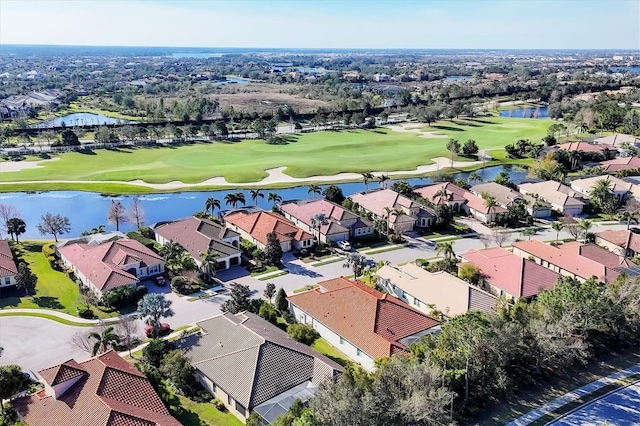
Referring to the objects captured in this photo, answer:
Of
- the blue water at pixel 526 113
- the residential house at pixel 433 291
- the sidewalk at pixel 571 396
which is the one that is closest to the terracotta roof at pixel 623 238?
the residential house at pixel 433 291

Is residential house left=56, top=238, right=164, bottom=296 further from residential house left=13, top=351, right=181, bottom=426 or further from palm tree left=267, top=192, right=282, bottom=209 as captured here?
palm tree left=267, top=192, right=282, bottom=209

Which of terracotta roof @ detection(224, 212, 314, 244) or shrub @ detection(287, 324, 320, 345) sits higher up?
terracotta roof @ detection(224, 212, 314, 244)

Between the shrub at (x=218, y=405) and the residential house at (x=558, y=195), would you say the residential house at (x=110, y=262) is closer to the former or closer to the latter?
the shrub at (x=218, y=405)

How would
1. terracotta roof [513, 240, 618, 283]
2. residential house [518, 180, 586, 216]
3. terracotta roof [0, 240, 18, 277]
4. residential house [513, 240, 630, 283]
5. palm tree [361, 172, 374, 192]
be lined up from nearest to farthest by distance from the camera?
terracotta roof [0, 240, 18, 277], terracotta roof [513, 240, 618, 283], residential house [513, 240, 630, 283], residential house [518, 180, 586, 216], palm tree [361, 172, 374, 192]

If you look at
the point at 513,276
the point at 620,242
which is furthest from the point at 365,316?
the point at 620,242

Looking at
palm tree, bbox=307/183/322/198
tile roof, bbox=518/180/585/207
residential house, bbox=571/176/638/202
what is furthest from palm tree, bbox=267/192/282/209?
residential house, bbox=571/176/638/202

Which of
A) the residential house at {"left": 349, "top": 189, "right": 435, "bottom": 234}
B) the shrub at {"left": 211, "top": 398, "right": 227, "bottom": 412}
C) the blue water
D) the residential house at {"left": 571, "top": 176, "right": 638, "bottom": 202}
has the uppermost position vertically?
the blue water
